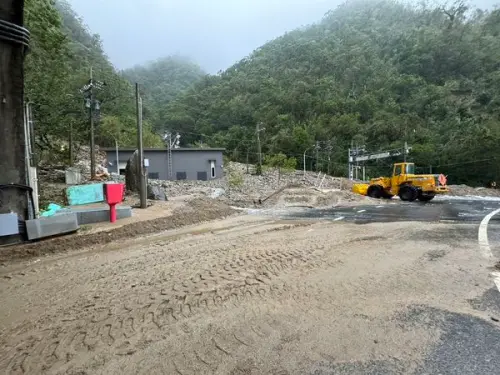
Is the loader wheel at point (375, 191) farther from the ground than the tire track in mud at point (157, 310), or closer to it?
closer to it

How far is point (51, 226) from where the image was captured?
8.55m

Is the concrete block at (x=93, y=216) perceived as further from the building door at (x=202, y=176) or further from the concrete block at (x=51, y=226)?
the building door at (x=202, y=176)

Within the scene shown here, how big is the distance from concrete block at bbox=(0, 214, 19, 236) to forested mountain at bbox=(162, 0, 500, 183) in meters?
46.9

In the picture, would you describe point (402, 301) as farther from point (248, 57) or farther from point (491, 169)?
point (248, 57)

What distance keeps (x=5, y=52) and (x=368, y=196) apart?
21753 mm

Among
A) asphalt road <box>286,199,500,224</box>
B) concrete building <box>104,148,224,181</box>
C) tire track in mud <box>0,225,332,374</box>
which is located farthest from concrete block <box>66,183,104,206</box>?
concrete building <box>104,148,224,181</box>

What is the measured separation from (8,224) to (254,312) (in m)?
6.23

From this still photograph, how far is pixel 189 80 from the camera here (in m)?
131

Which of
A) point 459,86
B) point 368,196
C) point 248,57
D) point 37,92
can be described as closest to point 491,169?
point 368,196

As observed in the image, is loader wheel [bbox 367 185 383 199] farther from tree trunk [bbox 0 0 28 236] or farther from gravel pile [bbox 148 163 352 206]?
tree trunk [bbox 0 0 28 236]

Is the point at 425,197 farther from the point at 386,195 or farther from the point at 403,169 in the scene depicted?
the point at 386,195

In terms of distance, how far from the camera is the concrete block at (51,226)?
8.10m

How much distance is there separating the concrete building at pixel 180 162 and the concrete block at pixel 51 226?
32.0 meters

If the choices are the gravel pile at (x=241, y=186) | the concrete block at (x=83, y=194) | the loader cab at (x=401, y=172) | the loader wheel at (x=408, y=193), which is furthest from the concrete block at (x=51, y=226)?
the loader cab at (x=401, y=172)
